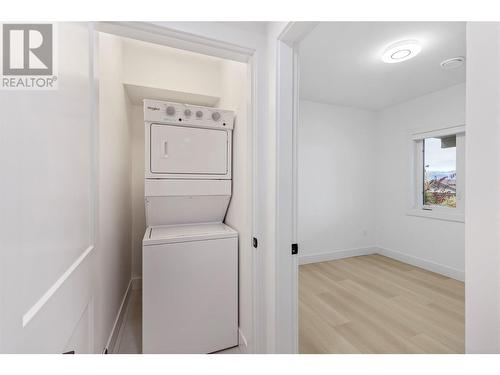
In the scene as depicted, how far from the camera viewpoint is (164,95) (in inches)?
87.2

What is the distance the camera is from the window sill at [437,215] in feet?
8.86

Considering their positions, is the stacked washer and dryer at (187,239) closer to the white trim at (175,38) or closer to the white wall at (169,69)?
the white trim at (175,38)

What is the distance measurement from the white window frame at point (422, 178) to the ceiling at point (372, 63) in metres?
0.61

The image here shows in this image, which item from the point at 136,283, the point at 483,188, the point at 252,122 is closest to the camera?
the point at 483,188

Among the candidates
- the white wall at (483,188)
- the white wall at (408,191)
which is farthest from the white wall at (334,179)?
the white wall at (483,188)

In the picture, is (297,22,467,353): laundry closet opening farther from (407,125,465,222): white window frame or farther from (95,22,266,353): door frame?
(95,22,266,353): door frame

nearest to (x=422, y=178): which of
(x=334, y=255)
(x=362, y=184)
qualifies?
(x=362, y=184)

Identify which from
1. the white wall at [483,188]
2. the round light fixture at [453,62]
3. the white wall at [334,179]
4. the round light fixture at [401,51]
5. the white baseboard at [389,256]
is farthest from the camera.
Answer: the white wall at [334,179]

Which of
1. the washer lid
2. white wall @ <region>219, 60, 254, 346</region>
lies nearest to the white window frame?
white wall @ <region>219, 60, 254, 346</region>

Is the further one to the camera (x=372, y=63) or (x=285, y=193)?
(x=372, y=63)

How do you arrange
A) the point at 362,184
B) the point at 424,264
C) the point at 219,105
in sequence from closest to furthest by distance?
the point at 219,105 → the point at 424,264 → the point at 362,184

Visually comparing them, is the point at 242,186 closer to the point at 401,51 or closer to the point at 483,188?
the point at 483,188

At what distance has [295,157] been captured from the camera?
1.18 metres

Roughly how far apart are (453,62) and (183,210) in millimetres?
3099
